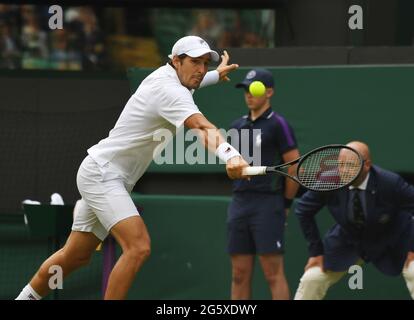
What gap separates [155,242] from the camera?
9.66m

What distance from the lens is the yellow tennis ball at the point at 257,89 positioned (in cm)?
895

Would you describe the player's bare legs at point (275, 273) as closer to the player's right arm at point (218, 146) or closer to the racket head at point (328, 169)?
the racket head at point (328, 169)

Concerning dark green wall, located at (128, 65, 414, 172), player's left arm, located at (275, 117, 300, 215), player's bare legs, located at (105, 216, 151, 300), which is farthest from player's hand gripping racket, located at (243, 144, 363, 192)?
dark green wall, located at (128, 65, 414, 172)

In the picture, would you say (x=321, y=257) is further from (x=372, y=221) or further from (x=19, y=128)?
(x=19, y=128)

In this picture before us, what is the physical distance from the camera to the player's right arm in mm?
6629

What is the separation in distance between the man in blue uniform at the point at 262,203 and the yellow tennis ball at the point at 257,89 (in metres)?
0.04

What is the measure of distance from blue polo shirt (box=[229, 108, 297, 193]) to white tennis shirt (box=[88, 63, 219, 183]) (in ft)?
4.99

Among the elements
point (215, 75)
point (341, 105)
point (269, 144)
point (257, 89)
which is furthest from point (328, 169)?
point (341, 105)

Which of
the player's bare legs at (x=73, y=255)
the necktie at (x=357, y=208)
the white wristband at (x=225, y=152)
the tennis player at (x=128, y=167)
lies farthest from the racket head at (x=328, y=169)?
the player's bare legs at (x=73, y=255)

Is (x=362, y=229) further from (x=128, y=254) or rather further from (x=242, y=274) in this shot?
(x=128, y=254)

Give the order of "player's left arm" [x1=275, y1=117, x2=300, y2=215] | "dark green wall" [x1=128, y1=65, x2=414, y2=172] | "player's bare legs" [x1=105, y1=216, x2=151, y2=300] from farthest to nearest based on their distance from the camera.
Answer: "dark green wall" [x1=128, y1=65, x2=414, y2=172] → "player's left arm" [x1=275, y1=117, x2=300, y2=215] → "player's bare legs" [x1=105, y1=216, x2=151, y2=300]

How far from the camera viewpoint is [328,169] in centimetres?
756

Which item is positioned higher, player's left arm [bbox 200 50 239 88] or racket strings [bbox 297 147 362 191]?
player's left arm [bbox 200 50 239 88]

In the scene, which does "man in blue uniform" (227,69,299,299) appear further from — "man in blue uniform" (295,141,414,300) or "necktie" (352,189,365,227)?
"necktie" (352,189,365,227)
